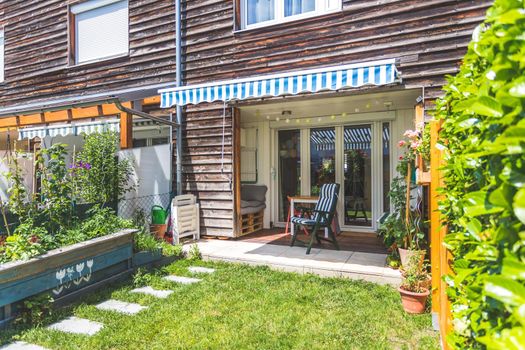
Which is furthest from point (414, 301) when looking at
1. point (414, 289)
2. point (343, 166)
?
point (343, 166)

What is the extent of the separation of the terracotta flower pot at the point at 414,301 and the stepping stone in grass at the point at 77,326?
3180mm

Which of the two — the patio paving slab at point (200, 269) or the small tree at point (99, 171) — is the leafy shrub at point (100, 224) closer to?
the small tree at point (99, 171)

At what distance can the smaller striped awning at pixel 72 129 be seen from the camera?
7.00m

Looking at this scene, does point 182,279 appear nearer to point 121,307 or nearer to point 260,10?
point 121,307

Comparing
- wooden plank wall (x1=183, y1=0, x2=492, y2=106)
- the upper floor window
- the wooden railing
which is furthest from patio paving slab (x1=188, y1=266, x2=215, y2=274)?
the upper floor window

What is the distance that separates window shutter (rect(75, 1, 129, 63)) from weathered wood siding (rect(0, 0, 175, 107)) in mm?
264

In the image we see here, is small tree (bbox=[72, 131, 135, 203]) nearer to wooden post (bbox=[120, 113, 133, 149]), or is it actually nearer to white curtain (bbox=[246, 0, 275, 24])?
wooden post (bbox=[120, 113, 133, 149])

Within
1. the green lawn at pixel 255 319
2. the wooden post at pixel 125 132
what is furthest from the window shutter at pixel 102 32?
the green lawn at pixel 255 319

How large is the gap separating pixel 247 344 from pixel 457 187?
7.12 feet

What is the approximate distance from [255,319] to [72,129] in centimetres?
635

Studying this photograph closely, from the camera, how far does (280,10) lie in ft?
21.2

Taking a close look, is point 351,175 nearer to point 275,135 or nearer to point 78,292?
point 275,135

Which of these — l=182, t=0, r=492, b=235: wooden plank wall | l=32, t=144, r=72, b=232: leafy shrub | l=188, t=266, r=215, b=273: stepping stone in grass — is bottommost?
l=188, t=266, r=215, b=273: stepping stone in grass

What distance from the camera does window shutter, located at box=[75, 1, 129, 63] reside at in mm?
8078
